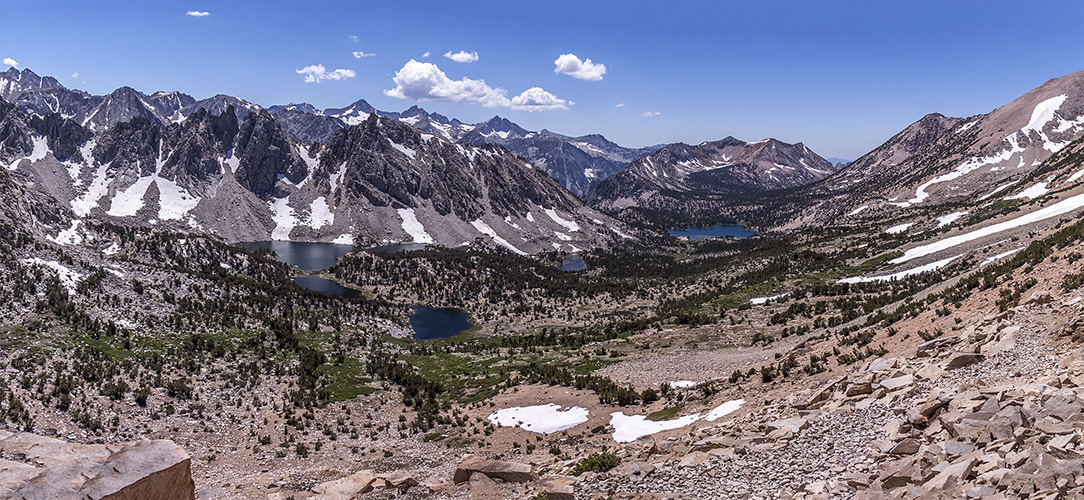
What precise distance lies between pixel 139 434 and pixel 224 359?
1875cm

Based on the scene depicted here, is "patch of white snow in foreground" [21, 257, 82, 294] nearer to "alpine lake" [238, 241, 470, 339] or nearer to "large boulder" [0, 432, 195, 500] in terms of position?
"alpine lake" [238, 241, 470, 339]

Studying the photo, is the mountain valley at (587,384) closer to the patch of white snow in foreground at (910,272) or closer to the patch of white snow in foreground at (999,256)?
the patch of white snow in foreground at (910,272)

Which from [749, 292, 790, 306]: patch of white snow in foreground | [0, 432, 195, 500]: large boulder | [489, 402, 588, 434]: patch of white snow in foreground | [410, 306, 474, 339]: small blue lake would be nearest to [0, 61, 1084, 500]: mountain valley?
[0, 432, 195, 500]: large boulder

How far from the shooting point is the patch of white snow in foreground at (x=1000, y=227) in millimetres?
64938

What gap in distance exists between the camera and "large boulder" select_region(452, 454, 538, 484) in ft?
71.8

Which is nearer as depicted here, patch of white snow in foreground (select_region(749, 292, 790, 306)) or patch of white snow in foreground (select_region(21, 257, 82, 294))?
patch of white snow in foreground (select_region(21, 257, 82, 294))

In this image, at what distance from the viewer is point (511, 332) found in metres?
104

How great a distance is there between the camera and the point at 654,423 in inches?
1107

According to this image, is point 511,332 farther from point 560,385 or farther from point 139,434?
point 139,434

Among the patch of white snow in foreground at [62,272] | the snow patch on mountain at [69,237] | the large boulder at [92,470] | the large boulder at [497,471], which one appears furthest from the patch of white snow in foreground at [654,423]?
the snow patch on mountain at [69,237]

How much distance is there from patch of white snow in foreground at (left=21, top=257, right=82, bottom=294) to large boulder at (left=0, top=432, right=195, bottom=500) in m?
60.2

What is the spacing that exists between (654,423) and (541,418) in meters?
9.14

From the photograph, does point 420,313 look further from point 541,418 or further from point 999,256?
point 999,256

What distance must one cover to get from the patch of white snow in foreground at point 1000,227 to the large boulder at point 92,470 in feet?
266
